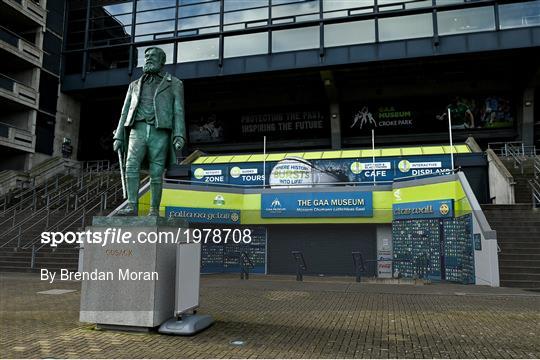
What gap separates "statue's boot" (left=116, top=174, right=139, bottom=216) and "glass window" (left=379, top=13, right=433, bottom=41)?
25513 millimetres

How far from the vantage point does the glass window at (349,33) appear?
1142 inches

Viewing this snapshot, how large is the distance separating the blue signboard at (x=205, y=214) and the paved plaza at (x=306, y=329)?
8.06m

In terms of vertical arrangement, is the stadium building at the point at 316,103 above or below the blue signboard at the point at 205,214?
above

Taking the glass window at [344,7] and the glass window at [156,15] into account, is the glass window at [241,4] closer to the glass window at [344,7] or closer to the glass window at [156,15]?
the glass window at [156,15]

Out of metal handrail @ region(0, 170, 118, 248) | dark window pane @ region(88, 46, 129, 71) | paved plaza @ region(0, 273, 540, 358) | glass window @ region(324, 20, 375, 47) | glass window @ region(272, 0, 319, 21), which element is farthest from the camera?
dark window pane @ region(88, 46, 129, 71)

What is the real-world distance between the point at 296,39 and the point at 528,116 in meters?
16.6

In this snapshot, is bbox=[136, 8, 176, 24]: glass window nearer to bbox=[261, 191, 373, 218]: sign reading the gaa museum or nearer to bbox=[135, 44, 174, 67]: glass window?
bbox=[135, 44, 174, 67]: glass window

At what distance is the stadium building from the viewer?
19109 millimetres

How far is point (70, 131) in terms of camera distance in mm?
35562

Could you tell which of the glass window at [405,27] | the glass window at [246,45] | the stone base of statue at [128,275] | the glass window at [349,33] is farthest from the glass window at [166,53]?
the stone base of statue at [128,275]

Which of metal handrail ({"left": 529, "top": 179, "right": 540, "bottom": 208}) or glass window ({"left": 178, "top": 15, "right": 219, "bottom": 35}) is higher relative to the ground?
glass window ({"left": 178, "top": 15, "right": 219, "bottom": 35})

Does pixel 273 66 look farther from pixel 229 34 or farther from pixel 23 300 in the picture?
pixel 23 300

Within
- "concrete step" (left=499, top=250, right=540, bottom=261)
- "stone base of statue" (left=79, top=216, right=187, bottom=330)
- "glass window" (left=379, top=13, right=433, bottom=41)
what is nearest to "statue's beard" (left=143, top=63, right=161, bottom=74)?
"stone base of statue" (left=79, top=216, right=187, bottom=330)

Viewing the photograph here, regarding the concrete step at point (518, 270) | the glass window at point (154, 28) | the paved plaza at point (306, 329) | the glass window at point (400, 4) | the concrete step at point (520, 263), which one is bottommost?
the paved plaza at point (306, 329)
